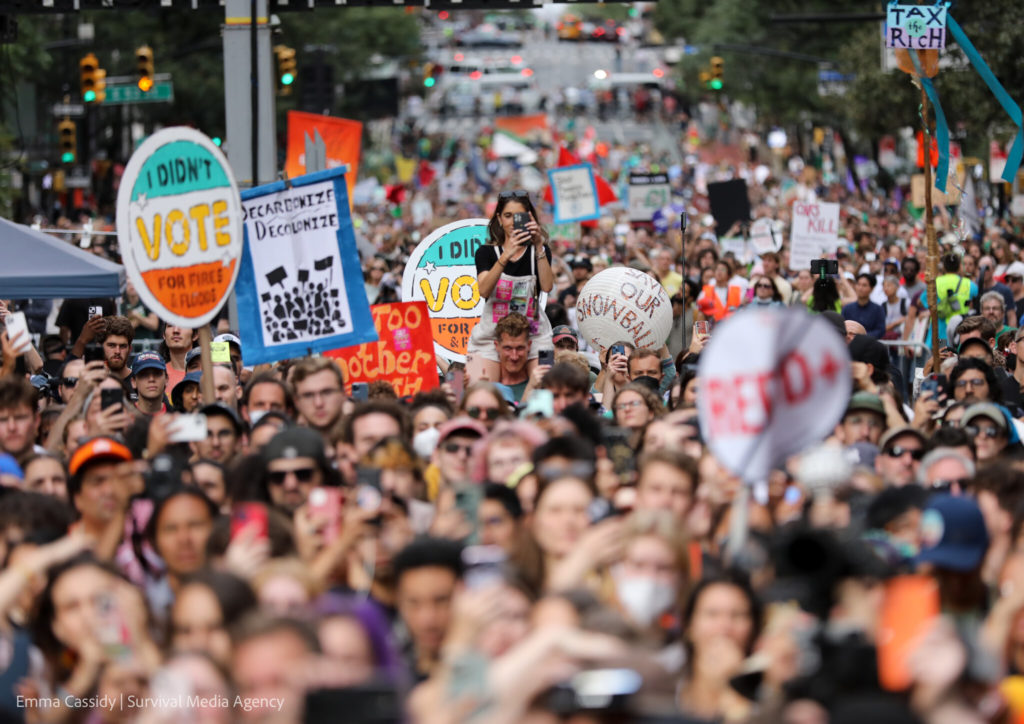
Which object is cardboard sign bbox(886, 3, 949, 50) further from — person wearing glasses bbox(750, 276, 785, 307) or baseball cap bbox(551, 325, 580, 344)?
baseball cap bbox(551, 325, 580, 344)

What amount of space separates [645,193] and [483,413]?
18721 millimetres

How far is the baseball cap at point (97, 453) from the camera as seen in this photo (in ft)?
24.3

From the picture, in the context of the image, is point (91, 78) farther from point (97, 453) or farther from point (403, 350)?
point (97, 453)

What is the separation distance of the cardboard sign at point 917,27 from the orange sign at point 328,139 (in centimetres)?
969

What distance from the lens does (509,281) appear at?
10.8 meters

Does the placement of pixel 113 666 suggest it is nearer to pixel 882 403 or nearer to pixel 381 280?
pixel 882 403

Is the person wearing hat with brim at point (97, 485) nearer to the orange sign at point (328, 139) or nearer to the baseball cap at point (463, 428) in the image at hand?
the baseball cap at point (463, 428)

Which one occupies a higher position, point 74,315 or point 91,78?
point 91,78

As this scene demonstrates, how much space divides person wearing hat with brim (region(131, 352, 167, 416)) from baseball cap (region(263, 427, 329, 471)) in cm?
396

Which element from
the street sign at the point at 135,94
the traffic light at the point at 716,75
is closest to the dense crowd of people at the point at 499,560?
the street sign at the point at 135,94

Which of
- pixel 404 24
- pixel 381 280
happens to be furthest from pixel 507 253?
pixel 404 24

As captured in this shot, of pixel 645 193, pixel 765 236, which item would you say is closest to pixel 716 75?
pixel 645 193

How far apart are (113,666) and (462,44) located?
13060 cm

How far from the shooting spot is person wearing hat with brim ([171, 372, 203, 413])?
10.8 m
